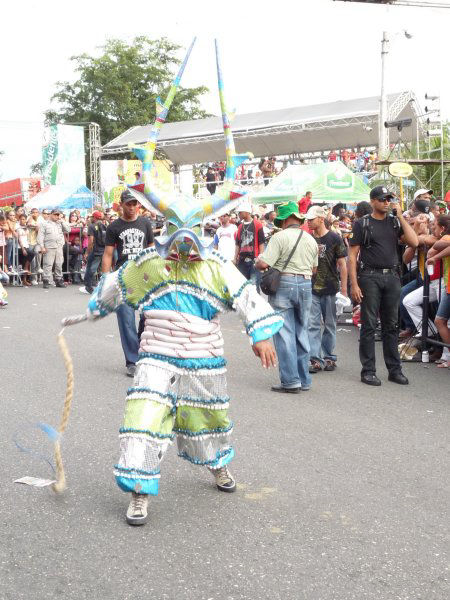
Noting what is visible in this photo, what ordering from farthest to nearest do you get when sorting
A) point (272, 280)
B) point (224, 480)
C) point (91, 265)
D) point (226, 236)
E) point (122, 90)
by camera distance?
point (122, 90), point (91, 265), point (226, 236), point (272, 280), point (224, 480)

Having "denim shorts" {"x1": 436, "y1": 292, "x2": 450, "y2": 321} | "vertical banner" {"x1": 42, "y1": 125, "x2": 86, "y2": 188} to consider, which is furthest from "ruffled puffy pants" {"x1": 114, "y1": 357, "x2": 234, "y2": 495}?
"vertical banner" {"x1": 42, "y1": 125, "x2": 86, "y2": 188}

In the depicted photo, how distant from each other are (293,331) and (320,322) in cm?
95

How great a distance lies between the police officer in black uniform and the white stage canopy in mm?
19679

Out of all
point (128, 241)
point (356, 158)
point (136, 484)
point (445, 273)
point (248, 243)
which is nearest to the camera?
point (136, 484)

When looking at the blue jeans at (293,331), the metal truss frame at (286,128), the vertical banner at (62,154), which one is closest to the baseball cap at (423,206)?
the blue jeans at (293,331)

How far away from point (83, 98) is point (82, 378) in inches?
1792

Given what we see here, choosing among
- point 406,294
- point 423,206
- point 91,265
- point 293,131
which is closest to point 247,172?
point 293,131

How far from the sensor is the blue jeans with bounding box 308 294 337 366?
859 cm

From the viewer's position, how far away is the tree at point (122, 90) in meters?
49.4

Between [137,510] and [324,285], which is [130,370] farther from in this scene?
[137,510]

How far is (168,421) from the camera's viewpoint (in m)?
4.29

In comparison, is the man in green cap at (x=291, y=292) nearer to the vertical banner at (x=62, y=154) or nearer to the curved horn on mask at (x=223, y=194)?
the curved horn on mask at (x=223, y=194)

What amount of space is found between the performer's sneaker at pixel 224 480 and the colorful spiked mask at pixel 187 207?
1244 mm

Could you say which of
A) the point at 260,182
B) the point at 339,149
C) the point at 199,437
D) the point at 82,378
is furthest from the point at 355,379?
the point at 339,149
